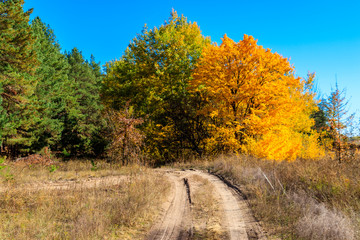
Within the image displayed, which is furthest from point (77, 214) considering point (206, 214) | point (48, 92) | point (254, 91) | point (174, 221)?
point (48, 92)

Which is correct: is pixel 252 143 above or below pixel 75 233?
above

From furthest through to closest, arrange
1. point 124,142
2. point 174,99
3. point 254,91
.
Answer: point 174,99 < point 254,91 < point 124,142

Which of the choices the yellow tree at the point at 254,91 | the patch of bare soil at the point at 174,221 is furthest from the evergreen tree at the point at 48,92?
the patch of bare soil at the point at 174,221

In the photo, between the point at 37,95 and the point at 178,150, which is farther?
the point at 37,95

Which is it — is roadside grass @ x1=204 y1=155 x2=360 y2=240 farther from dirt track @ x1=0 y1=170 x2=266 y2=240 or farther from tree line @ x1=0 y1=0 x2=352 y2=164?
tree line @ x1=0 y1=0 x2=352 y2=164

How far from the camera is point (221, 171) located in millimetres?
12500

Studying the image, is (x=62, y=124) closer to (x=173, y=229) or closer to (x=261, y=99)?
(x=261, y=99)

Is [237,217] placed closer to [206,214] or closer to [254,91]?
[206,214]

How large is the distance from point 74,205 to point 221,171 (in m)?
8.37

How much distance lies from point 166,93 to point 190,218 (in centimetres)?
1646

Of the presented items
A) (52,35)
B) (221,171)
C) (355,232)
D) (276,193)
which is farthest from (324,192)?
(52,35)

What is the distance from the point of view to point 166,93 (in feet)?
70.0

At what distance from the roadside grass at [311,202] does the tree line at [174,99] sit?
9.02 ft

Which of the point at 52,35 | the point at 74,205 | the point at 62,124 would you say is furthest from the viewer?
the point at 52,35
